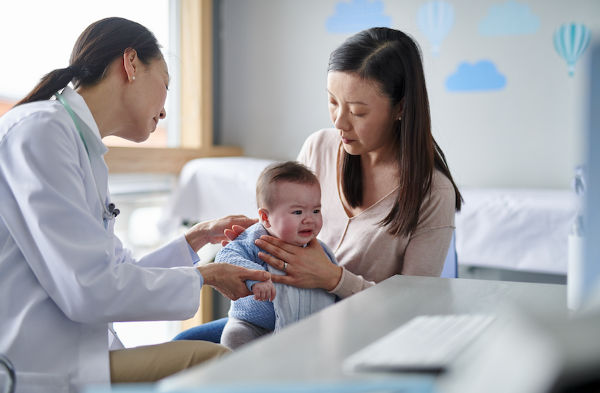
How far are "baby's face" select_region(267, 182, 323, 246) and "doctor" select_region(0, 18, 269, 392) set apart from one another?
0.29 meters

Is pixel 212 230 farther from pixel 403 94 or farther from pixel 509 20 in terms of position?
pixel 509 20

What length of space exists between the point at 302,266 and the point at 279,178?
0.86ft

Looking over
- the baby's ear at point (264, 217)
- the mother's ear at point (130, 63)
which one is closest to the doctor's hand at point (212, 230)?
the baby's ear at point (264, 217)

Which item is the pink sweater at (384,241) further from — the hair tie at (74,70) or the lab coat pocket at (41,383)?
the hair tie at (74,70)

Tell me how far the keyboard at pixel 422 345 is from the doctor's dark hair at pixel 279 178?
28.3 inches

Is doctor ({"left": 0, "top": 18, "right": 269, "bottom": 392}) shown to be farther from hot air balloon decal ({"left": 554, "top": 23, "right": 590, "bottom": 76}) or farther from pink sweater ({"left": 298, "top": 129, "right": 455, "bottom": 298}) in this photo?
hot air balloon decal ({"left": 554, "top": 23, "right": 590, "bottom": 76})

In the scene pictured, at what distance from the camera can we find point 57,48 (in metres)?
2.69

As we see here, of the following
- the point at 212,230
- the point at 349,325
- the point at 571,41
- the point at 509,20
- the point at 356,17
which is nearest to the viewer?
the point at 349,325

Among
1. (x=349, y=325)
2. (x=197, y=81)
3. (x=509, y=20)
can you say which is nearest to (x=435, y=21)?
(x=509, y=20)

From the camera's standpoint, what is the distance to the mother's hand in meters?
1.43

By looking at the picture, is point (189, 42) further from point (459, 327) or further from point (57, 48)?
point (459, 327)

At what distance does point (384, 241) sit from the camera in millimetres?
1601

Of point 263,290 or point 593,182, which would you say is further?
point 263,290

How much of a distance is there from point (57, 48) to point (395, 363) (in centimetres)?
254
